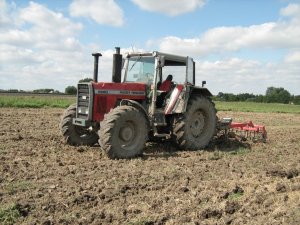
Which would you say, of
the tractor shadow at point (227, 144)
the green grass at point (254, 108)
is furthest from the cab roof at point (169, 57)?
the green grass at point (254, 108)

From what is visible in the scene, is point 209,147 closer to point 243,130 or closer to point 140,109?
point 243,130

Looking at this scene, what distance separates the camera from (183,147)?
10828 mm

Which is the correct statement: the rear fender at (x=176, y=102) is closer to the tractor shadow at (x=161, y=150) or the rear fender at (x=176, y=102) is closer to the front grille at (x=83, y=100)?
the tractor shadow at (x=161, y=150)

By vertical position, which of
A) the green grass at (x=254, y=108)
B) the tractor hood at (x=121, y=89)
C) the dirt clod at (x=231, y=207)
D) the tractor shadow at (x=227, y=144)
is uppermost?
the tractor hood at (x=121, y=89)

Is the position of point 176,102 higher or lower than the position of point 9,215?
higher

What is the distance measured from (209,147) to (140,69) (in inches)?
113

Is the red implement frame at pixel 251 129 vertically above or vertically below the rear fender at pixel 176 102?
below

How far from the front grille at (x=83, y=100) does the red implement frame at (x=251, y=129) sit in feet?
14.9

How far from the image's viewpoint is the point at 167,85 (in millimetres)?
10828

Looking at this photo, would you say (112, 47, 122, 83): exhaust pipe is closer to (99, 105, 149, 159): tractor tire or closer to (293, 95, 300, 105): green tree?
(99, 105, 149, 159): tractor tire

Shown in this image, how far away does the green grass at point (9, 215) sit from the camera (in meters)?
5.19

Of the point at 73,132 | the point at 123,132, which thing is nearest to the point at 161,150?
the point at 123,132

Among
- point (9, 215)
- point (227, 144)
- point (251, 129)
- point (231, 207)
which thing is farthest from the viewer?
point (251, 129)

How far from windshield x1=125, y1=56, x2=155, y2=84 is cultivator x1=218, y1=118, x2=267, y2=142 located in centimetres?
273
